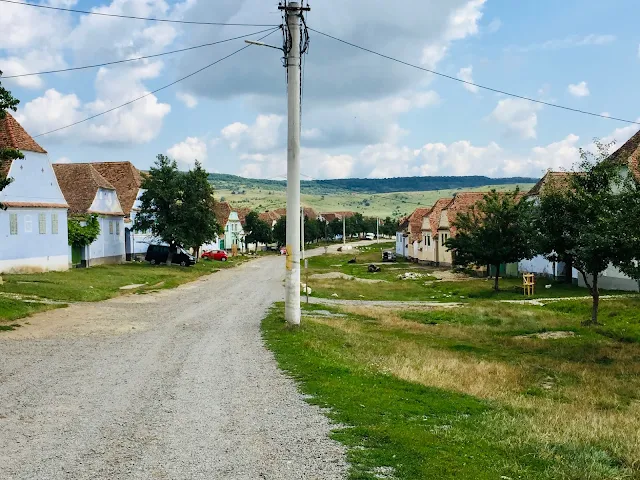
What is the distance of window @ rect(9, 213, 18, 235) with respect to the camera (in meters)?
33.1

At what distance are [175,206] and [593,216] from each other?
114ft

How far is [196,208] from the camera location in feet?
167

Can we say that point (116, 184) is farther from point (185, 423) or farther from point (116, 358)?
point (185, 423)

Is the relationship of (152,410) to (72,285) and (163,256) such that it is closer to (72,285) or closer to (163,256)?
(72,285)

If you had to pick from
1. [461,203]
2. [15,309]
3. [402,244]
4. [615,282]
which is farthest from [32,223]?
[402,244]

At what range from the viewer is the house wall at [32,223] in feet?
108

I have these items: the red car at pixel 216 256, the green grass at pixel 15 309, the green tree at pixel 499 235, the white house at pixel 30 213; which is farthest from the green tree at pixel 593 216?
the red car at pixel 216 256

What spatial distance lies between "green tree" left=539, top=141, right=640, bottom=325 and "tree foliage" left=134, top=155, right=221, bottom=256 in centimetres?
3204

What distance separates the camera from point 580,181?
25188 millimetres

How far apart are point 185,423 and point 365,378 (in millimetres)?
4172

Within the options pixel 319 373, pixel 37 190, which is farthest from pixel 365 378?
pixel 37 190

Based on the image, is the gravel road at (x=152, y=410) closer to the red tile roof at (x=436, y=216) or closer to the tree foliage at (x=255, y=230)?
the red tile roof at (x=436, y=216)

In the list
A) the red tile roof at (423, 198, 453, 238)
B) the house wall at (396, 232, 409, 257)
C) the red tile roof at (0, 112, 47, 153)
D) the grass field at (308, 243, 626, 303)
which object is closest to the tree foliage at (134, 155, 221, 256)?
the grass field at (308, 243, 626, 303)

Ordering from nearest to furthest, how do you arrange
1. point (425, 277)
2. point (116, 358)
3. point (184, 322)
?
point (116, 358)
point (184, 322)
point (425, 277)
